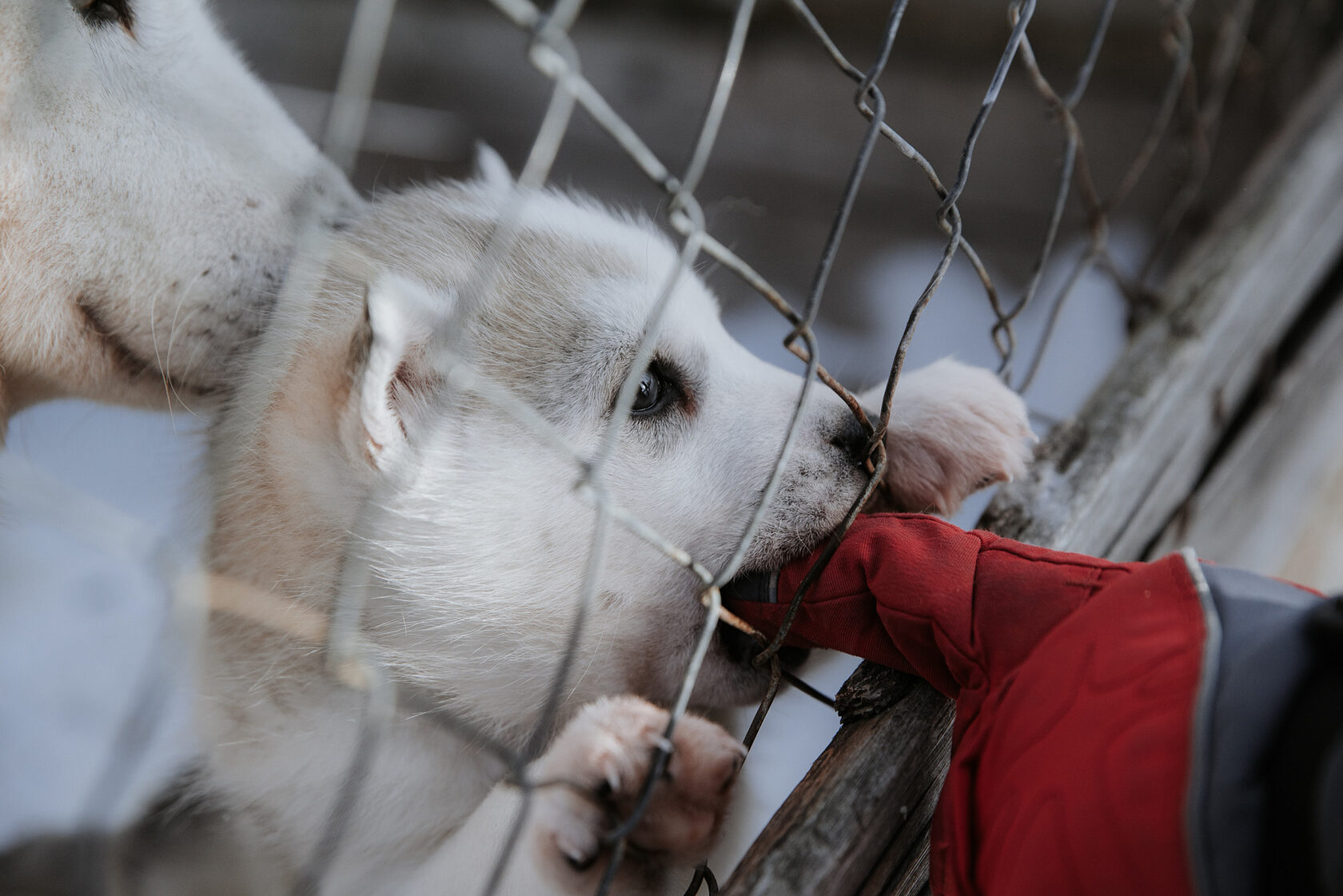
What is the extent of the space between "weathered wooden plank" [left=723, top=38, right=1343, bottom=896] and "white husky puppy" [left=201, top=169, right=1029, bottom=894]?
8.7 inches

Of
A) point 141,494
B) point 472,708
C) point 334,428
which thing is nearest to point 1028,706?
point 472,708

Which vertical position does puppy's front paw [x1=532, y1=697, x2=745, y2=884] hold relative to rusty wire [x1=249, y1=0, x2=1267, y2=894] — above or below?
below

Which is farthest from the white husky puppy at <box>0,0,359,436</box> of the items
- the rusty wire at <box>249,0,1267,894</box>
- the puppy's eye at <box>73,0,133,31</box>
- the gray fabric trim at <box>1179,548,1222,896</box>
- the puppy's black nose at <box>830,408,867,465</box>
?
the gray fabric trim at <box>1179,548,1222,896</box>

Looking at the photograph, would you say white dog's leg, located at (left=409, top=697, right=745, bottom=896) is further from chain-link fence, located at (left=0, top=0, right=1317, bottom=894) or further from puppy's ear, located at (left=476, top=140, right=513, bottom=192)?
puppy's ear, located at (left=476, top=140, right=513, bottom=192)

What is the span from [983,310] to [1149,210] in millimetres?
1084

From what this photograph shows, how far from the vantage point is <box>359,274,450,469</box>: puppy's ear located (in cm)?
100

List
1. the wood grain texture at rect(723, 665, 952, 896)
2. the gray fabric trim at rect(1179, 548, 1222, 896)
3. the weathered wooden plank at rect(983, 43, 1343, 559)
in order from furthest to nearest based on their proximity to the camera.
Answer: the weathered wooden plank at rect(983, 43, 1343, 559) → the wood grain texture at rect(723, 665, 952, 896) → the gray fabric trim at rect(1179, 548, 1222, 896)

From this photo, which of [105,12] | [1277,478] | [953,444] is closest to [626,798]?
[953,444]

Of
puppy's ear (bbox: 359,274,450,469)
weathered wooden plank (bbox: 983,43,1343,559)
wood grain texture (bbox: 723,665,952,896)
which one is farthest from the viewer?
weathered wooden plank (bbox: 983,43,1343,559)

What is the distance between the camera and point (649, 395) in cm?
124

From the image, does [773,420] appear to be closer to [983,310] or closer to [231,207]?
[231,207]

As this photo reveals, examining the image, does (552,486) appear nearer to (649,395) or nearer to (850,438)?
(649,395)

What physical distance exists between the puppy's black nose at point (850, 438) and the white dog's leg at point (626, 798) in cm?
42

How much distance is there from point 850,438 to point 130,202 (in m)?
1.07
